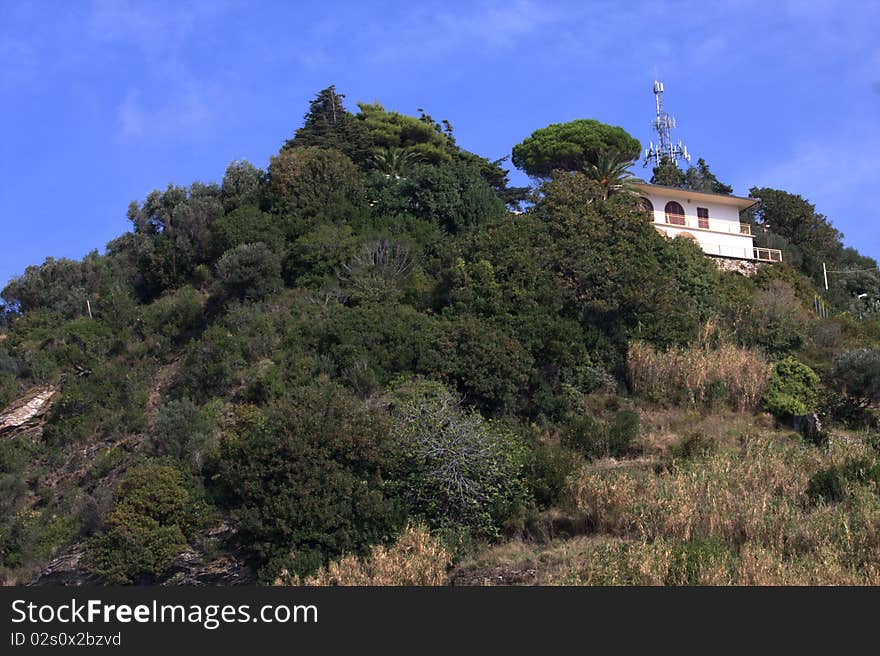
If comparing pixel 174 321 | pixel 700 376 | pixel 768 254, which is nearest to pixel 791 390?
pixel 700 376

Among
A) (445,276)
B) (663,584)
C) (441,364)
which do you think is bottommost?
(663,584)

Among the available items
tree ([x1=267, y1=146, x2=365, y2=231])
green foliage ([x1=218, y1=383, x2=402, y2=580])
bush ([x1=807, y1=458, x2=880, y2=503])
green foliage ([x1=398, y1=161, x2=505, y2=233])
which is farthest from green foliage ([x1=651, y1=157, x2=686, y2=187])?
green foliage ([x1=218, y1=383, x2=402, y2=580])

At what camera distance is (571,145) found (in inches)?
2062

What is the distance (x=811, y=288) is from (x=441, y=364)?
2147 cm

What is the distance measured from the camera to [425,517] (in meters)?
24.8

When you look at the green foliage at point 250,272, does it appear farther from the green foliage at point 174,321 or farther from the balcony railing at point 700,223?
the balcony railing at point 700,223

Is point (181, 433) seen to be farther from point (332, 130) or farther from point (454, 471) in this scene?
point (332, 130)

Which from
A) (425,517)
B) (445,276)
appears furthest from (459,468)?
(445,276)

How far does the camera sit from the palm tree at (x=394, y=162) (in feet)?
163

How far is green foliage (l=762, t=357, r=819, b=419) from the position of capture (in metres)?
31.4

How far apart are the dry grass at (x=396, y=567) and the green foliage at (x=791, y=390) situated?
13.1 meters

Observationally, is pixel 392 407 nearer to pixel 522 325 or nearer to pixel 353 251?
pixel 522 325

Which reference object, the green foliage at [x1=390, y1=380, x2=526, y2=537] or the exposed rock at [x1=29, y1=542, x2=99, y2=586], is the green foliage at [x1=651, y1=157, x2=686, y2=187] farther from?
the exposed rock at [x1=29, y1=542, x2=99, y2=586]

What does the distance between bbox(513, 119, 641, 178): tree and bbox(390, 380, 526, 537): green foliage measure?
92.6ft
